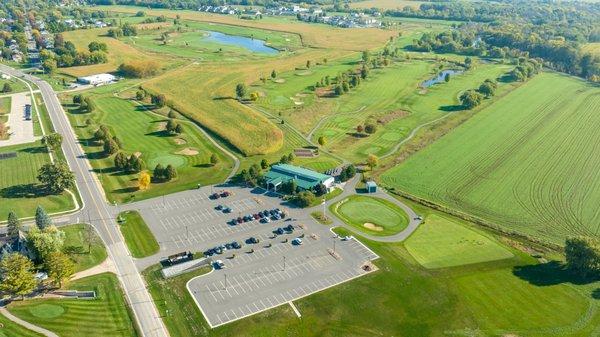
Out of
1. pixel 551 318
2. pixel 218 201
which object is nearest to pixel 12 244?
pixel 218 201

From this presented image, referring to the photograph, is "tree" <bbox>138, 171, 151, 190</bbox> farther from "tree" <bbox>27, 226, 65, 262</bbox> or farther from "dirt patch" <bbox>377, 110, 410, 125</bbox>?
"dirt patch" <bbox>377, 110, 410, 125</bbox>

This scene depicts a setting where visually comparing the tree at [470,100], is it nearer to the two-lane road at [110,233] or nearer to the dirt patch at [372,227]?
the dirt patch at [372,227]

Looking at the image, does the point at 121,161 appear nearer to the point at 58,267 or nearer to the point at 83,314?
the point at 58,267

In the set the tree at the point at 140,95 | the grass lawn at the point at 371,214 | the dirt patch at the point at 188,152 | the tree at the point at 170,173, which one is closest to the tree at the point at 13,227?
the tree at the point at 170,173

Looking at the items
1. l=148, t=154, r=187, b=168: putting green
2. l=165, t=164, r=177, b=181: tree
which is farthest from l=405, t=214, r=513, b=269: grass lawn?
l=148, t=154, r=187, b=168: putting green

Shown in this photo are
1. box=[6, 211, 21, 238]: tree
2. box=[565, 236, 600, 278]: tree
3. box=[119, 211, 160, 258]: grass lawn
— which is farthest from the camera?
box=[119, 211, 160, 258]: grass lawn

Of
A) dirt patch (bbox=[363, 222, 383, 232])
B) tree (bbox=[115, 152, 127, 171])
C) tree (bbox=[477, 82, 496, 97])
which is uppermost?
tree (bbox=[477, 82, 496, 97])
